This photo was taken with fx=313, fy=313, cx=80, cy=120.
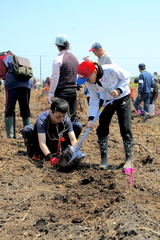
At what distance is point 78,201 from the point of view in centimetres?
295

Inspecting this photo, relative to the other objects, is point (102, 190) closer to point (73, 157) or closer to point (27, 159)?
point (73, 157)

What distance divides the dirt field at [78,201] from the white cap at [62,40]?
5.59 feet

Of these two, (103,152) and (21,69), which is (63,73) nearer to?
(21,69)

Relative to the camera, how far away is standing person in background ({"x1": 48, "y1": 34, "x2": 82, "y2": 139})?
14.9 feet

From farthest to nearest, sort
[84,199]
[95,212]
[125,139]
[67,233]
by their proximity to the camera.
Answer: [125,139]
[84,199]
[95,212]
[67,233]

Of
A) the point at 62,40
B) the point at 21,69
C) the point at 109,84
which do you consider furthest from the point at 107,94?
the point at 21,69

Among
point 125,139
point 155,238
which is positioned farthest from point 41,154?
point 155,238

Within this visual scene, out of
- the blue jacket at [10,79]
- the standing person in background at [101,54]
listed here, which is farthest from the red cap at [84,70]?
the standing person in background at [101,54]

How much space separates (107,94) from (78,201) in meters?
1.49

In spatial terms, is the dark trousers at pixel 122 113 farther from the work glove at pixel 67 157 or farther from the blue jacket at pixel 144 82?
A: the blue jacket at pixel 144 82

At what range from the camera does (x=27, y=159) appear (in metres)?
4.27

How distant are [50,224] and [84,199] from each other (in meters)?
0.58

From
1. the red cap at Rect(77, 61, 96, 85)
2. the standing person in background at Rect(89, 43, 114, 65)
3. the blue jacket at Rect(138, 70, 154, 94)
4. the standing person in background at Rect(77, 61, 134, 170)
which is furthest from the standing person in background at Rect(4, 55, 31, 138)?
the blue jacket at Rect(138, 70, 154, 94)

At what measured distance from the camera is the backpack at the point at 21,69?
5062 millimetres
